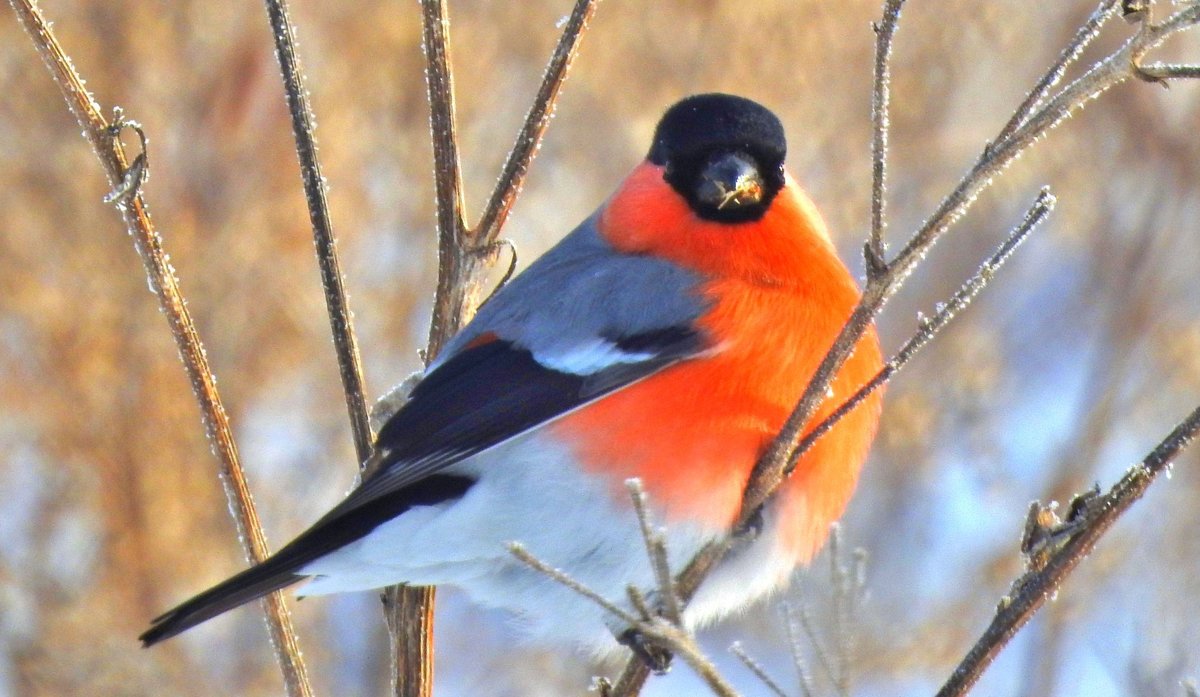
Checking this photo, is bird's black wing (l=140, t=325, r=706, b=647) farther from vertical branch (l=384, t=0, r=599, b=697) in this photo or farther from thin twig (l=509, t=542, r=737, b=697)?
thin twig (l=509, t=542, r=737, b=697)

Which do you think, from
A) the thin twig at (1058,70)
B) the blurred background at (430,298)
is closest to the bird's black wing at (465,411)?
the thin twig at (1058,70)

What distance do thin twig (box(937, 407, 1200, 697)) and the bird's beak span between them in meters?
0.99

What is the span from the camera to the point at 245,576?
1.91m

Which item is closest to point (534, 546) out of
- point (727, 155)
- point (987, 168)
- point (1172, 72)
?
point (727, 155)

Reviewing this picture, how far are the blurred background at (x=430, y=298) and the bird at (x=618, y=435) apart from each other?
6.95ft

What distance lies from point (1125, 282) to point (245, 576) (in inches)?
155

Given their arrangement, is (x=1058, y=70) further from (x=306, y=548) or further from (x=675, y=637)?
(x=306, y=548)

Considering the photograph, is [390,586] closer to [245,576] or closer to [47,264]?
[245,576]

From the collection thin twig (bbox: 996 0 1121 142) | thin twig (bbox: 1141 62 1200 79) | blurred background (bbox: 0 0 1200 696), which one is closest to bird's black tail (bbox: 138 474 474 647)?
thin twig (bbox: 996 0 1121 142)

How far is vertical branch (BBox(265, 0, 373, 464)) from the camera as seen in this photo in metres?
2.01

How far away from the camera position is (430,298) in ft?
15.3

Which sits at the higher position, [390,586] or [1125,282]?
[1125,282]

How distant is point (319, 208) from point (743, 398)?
67 cm

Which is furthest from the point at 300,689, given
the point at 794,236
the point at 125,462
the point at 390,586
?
the point at 125,462
